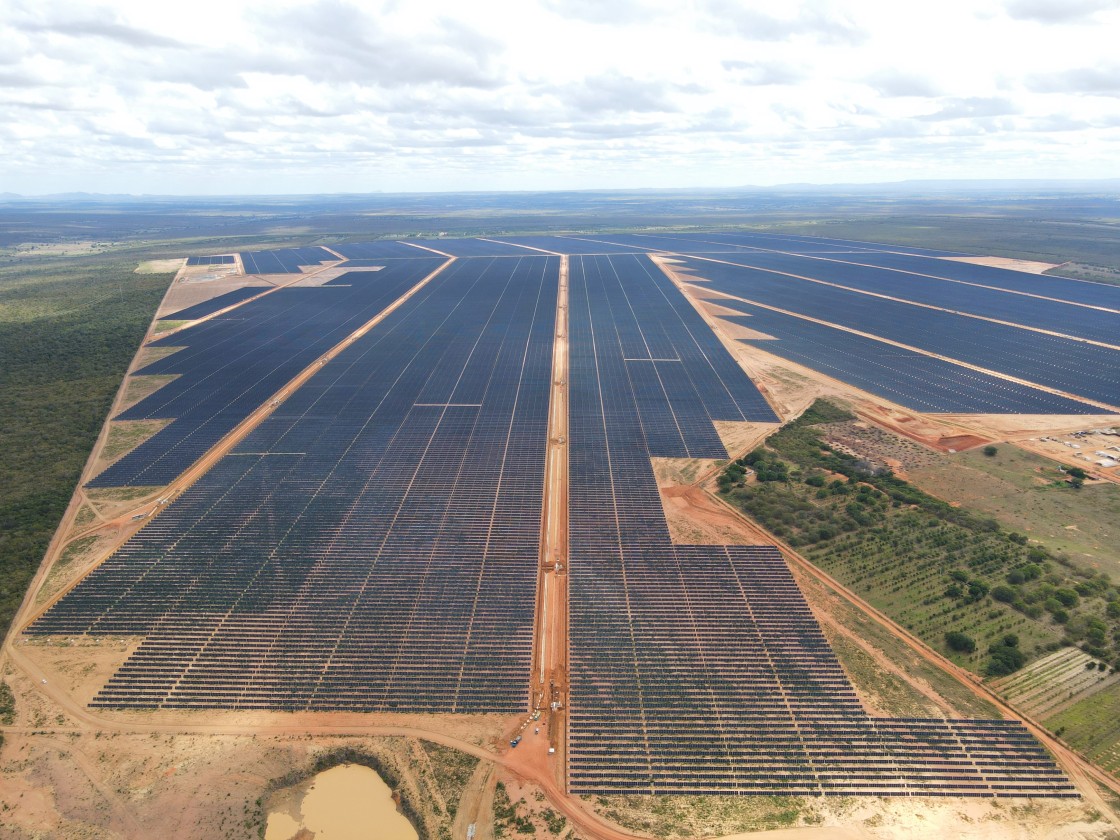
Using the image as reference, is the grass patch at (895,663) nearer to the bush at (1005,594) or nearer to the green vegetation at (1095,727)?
the green vegetation at (1095,727)

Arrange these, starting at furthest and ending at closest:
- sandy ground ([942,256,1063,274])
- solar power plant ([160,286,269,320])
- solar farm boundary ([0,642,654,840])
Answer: sandy ground ([942,256,1063,274]) < solar power plant ([160,286,269,320]) < solar farm boundary ([0,642,654,840])

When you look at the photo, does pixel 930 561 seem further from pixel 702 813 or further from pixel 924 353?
pixel 924 353

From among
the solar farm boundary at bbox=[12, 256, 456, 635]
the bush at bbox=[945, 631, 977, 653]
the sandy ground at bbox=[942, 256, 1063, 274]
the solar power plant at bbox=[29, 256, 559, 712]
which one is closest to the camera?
the solar power plant at bbox=[29, 256, 559, 712]

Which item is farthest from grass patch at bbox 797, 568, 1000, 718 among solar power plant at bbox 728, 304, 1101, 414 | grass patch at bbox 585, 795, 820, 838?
solar power plant at bbox 728, 304, 1101, 414

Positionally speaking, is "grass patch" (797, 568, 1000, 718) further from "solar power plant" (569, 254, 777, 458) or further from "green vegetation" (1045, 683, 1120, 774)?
"solar power plant" (569, 254, 777, 458)

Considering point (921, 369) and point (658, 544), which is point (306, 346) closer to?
point (658, 544)

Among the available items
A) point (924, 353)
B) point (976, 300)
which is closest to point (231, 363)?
point (924, 353)

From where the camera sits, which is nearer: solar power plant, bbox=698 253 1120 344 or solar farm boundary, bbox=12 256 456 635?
solar farm boundary, bbox=12 256 456 635
